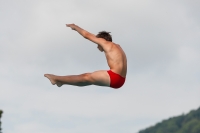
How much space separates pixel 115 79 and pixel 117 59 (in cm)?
74

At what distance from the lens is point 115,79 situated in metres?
19.2

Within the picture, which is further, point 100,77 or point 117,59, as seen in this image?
point 100,77

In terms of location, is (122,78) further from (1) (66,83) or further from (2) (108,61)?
(1) (66,83)

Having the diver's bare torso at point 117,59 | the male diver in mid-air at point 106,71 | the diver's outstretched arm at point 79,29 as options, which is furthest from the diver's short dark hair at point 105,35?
the diver's outstretched arm at point 79,29

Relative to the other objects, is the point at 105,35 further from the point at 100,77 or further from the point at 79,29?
the point at 100,77

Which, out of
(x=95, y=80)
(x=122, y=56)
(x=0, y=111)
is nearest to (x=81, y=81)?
(x=95, y=80)

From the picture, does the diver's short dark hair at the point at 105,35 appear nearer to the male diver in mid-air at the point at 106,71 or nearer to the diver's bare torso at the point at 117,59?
the male diver in mid-air at the point at 106,71

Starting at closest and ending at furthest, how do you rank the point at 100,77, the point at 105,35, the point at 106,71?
the point at 100,77 < the point at 106,71 < the point at 105,35

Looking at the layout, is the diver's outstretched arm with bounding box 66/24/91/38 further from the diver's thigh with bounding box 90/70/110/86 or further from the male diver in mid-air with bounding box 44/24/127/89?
the diver's thigh with bounding box 90/70/110/86

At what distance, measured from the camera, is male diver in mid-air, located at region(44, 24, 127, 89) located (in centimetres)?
1892

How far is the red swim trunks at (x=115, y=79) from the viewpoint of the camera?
A: 63.0 feet

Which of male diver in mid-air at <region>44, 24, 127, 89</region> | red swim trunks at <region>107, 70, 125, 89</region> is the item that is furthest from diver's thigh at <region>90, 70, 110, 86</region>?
red swim trunks at <region>107, 70, 125, 89</region>

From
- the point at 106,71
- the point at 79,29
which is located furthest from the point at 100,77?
the point at 79,29

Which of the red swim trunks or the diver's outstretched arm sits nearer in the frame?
the diver's outstretched arm
